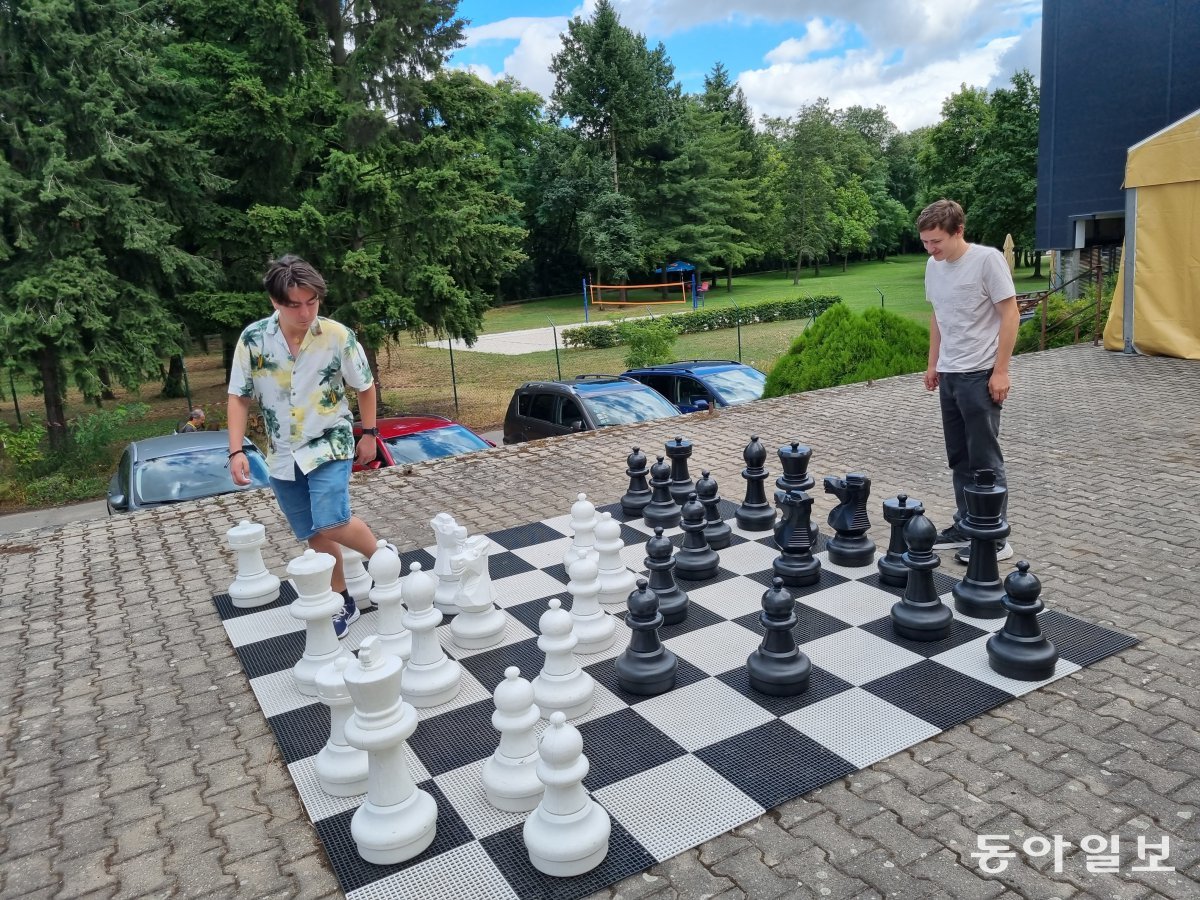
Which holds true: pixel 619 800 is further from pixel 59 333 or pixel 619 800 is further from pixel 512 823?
pixel 59 333

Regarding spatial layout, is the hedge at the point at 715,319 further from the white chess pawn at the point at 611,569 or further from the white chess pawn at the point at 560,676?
the white chess pawn at the point at 560,676

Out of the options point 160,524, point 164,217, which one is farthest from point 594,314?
point 160,524

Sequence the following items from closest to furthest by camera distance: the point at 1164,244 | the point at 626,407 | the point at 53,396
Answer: the point at 626,407, the point at 1164,244, the point at 53,396

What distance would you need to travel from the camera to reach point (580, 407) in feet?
25.6

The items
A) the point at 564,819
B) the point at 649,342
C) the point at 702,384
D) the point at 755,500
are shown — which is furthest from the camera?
the point at 649,342

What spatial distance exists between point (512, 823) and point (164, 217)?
13536 millimetres

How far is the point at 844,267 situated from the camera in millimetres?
58875

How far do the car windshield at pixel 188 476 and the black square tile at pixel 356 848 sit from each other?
4527 millimetres

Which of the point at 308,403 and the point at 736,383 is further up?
the point at 308,403

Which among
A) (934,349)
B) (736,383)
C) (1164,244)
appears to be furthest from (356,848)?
(1164,244)

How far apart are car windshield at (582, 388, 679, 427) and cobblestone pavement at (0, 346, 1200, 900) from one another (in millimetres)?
2253

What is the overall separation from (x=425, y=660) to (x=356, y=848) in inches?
32.4

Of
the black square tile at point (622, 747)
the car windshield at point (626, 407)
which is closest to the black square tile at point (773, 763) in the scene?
the black square tile at point (622, 747)

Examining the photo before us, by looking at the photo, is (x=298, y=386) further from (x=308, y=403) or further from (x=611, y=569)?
(x=611, y=569)
